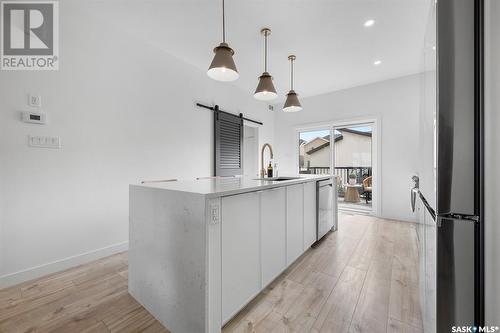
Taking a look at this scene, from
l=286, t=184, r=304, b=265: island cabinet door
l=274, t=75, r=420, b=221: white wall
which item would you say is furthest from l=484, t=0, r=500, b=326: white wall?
l=274, t=75, r=420, b=221: white wall

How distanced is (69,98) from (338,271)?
320 centimetres

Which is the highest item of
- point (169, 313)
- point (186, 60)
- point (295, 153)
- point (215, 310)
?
point (186, 60)

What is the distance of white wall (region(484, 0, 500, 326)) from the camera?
2.17ft

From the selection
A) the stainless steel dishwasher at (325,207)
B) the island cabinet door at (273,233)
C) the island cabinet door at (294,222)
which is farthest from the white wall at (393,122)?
the island cabinet door at (273,233)

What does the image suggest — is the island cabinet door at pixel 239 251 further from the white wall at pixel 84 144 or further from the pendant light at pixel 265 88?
the white wall at pixel 84 144

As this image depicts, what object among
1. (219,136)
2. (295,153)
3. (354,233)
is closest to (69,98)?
(219,136)

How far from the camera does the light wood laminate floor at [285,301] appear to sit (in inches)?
51.5

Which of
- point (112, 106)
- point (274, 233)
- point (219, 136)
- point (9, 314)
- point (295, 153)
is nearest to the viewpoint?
point (9, 314)

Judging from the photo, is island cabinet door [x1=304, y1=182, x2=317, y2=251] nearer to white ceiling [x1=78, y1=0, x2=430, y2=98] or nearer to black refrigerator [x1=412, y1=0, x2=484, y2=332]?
black refrigerator [x1=412, y1=0, x2=484, y2=332]

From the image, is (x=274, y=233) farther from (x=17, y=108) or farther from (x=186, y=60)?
(x=186, y=60)

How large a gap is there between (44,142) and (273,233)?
2.28m

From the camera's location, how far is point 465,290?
29.7 inches

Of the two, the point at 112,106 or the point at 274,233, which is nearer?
the point at 274,233

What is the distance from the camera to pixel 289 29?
2.42 m
